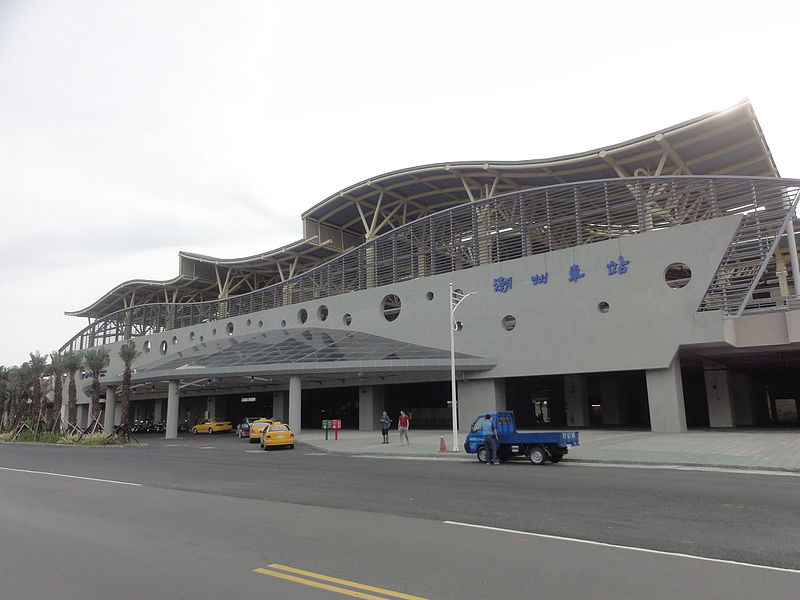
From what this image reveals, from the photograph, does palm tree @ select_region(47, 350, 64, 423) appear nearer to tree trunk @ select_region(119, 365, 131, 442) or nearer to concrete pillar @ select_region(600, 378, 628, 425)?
tree trunk @ select_region(119, 365, 131, 442)

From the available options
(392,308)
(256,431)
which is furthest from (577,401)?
(256,431)

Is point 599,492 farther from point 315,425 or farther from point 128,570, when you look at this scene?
point 315,425

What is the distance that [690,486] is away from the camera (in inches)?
500

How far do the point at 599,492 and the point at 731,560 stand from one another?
5318 mm

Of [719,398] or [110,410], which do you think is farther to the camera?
[110,410]

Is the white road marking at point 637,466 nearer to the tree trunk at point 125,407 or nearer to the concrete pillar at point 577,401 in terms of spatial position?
the concrete pillar at point 577,401

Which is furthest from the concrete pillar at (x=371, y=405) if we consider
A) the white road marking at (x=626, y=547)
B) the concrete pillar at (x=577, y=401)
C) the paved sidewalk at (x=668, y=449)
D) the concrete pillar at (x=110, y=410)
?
the white road marking at (x=626, y=547)

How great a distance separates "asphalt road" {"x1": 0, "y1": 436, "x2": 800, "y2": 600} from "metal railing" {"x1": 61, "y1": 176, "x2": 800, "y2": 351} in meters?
17.9

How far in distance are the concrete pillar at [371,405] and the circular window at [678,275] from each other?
20450 millimetres

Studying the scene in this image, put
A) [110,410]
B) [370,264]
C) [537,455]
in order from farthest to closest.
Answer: [110,410], [370,264], [537,455]

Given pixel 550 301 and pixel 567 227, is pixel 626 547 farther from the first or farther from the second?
pixel 567 227

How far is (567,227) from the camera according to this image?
35.6 metres

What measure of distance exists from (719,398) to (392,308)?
23344 millimetres

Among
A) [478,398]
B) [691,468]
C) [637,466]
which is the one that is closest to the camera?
[691,468]
